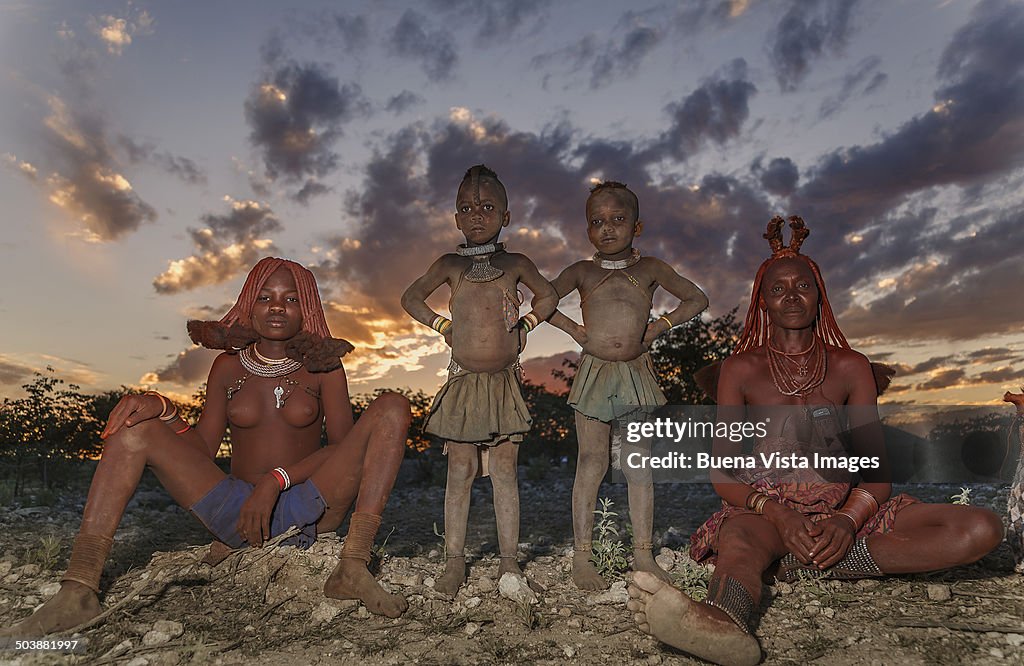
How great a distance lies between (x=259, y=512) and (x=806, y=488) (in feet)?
10.5

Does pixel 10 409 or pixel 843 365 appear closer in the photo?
pixel 843 365

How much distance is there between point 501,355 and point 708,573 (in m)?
1.88

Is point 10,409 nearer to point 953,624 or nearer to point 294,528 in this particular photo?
point 294,528

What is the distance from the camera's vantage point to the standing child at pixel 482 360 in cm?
486

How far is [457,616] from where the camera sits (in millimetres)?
4465

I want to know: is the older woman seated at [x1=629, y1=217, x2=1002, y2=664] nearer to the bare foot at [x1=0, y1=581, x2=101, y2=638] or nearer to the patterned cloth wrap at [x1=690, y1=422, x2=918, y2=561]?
the patterned cloth wrap at [x1=690, y1=422, x2=918, y2=561]

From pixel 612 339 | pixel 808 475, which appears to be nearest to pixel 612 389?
pixel 612 339

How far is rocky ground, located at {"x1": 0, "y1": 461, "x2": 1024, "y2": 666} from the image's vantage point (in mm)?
3945

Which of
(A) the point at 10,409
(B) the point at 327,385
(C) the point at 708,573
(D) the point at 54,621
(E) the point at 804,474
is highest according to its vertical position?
(A) the point at 10,409

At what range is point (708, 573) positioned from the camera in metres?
5.03

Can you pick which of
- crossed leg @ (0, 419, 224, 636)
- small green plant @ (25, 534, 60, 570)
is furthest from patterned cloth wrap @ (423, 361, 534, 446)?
small green plant @ (25, 534, 60, 570)

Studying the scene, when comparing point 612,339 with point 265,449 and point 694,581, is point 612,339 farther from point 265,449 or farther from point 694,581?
point 265,449

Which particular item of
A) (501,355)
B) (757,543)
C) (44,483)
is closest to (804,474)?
(757,543)

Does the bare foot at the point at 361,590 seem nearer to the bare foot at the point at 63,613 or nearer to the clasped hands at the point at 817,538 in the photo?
the bare foot at the point at 63,613
